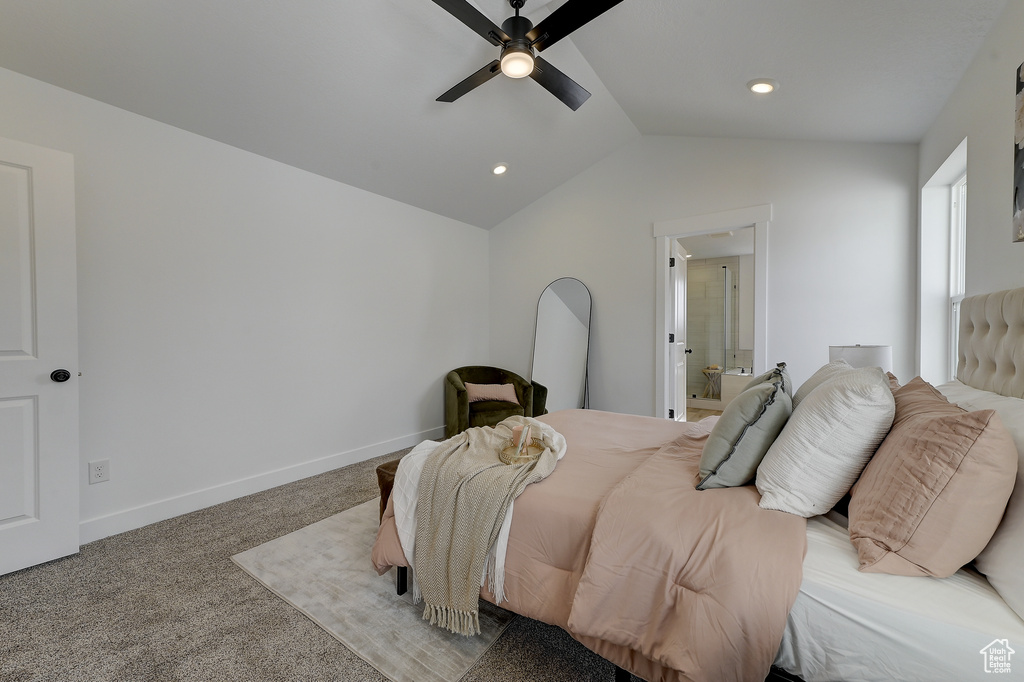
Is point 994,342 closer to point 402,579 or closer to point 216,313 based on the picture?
point 402,579

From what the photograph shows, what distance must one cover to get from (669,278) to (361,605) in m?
3.41

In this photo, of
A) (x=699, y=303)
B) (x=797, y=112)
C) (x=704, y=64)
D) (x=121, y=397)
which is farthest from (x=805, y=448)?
(x=699, y=303)

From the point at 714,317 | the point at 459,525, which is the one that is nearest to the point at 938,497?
the point at 459,525

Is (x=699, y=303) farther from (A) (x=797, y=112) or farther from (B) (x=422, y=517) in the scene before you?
(B) (x=422, y=517)

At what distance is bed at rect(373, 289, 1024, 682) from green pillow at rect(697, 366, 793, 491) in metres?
0.03

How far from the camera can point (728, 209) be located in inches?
144

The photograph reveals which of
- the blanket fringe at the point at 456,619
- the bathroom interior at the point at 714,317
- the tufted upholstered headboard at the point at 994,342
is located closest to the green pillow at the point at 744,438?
the tufted upholstered headboard at the point at 994,342

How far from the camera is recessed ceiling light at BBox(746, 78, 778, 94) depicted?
99.7 inches

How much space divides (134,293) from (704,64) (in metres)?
3.53

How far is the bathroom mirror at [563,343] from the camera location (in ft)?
14.5

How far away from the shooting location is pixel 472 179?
4062mm

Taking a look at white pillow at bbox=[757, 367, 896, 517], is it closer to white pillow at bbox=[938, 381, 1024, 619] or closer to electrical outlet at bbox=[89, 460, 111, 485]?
white pillow at bbox=[938, 381, 1024, 619]

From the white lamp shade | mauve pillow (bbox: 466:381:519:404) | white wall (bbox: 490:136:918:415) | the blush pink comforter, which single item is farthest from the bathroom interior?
the blush pink comforter

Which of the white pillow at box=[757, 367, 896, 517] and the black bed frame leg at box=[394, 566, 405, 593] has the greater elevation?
the white pillow at box=[757, 367, 896, 517]
